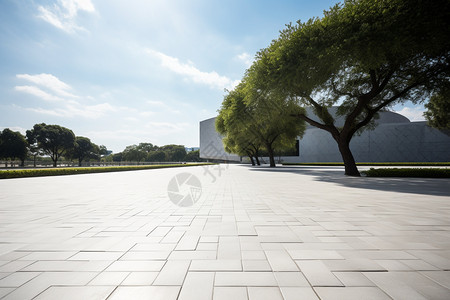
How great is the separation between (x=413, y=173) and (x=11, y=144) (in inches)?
2661

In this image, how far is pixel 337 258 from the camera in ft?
8.80

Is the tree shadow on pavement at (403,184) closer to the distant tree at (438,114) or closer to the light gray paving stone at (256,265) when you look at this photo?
the light gray paving stone at (256,265)

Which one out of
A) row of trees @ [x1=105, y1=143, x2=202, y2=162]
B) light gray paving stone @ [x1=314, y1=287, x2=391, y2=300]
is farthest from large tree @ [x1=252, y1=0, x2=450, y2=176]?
row of trees @ [x1=105, y1=143, x2=202, y2=162]

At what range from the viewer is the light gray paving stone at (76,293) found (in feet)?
6.33

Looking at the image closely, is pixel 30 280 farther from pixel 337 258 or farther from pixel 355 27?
pixel 355 27

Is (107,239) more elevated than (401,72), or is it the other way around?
(401,72)

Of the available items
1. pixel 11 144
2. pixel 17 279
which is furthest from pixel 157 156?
pixel 17 279

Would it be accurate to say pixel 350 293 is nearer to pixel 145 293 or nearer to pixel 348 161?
pixel 145 293

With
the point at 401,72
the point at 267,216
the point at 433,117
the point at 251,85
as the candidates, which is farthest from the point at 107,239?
the point at 433,117

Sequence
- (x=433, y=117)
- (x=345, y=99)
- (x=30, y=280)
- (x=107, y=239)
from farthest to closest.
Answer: (x=433, y=117) < (x=345, y=99) < (x=107, y=239) < (x=30, y=280)

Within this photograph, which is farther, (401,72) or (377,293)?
(401,72)

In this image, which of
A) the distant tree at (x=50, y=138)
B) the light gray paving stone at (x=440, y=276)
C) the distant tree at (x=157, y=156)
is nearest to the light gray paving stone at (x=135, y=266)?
the light gray paving stone at (x=440, y=276)

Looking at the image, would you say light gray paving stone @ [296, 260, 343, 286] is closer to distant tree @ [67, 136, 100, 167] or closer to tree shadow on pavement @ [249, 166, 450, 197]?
tree shadow on pavement @ [249, 166, 450, 197]

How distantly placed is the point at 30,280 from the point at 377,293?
12.1 feet
